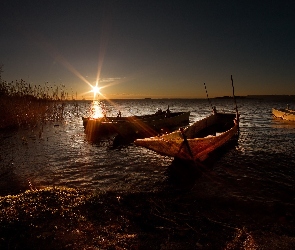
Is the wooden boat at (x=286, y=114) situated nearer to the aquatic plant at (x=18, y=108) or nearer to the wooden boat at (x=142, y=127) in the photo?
the wooden boat at (x=142, y=127)

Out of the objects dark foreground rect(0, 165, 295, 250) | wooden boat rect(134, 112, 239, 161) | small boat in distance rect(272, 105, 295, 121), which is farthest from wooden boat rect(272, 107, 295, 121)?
dark foreground rect(0, 165, 295, 250)

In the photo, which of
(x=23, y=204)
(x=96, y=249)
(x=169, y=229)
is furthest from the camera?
(x=23, y=204)

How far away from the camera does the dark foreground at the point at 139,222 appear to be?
455cm

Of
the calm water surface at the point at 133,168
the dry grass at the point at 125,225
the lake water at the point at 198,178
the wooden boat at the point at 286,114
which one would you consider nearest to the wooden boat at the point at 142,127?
the calm water surface at the point at 133,168

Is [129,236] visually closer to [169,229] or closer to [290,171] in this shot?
[169,229]

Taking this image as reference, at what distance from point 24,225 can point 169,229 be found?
331cm

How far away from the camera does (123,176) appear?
9.58 meters

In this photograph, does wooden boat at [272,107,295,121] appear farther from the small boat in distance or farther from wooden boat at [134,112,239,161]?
wooden boat at [134,112,239,161]

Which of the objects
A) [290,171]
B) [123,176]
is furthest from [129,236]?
[290,171]

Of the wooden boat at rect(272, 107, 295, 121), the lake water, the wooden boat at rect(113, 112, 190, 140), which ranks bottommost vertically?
the lake water

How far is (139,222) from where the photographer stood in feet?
17.9

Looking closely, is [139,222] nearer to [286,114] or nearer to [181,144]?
[181,144]

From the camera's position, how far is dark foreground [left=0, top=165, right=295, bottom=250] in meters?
4.55

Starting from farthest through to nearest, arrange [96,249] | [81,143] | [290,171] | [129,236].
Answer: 1. [81,143]
2. [290,171]
3. [129,236]
4. [96,249]
